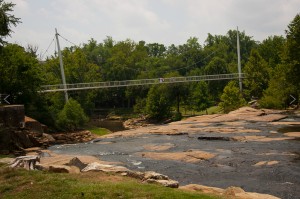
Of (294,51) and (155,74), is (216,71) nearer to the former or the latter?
(155,74)

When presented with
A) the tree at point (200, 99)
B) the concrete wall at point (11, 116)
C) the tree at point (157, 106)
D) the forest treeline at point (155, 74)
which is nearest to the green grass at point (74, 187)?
the concrete wall at point (11, 116)

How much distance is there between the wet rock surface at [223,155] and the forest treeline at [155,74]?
41.6ft

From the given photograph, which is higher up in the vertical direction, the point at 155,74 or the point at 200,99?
the point at 155,74

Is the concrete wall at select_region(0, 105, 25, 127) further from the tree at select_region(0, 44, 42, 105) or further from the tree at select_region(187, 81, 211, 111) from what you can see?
the tree at select_region(187, 81, 211, 111)

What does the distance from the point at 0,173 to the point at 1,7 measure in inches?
899

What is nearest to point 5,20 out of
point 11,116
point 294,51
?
point 11,116

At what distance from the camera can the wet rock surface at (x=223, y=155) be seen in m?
15.7

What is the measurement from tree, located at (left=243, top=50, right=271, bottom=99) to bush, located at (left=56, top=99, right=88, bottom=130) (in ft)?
107

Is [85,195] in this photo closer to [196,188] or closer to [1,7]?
[196,188]

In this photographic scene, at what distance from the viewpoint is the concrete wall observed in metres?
28.8

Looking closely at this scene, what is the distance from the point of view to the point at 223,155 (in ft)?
69.8

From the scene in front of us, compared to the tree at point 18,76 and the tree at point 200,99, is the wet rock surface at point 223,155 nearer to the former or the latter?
the tree at point 18,76

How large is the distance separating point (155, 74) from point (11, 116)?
204 ft

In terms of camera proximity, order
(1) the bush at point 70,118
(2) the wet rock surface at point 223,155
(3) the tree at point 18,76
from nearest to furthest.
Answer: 1. (2) the wet rock surface at point 223,155
2. (3) the tree at point 18,76
3. (1) the bush at point 70,118
